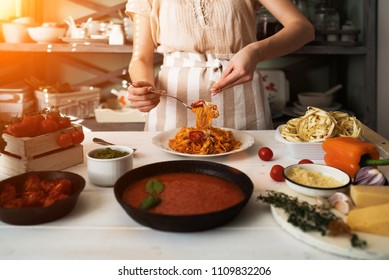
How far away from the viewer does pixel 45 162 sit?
101 centimetres

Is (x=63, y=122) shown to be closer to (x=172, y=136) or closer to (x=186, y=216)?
(x=172, y=136)

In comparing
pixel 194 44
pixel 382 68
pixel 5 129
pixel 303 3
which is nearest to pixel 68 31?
pixel 194 44

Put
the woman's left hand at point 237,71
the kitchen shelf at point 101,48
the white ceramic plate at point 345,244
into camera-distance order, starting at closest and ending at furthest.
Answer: the white ceramic plate at point 345,244 < the woman's left hand at point 237,71 < the kitchen shelf at point 101,48

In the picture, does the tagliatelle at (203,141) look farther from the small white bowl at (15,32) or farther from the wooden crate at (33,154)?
the small white bowl at (15,32)

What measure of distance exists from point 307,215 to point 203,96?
0.96 metres

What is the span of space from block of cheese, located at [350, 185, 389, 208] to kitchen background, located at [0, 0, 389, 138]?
1.89m

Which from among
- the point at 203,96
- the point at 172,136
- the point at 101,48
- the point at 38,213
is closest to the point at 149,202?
the point at 38,213

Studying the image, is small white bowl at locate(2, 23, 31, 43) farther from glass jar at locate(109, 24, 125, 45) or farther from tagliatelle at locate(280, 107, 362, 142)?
tagliatelle at locate(280, 107, 362, 142)

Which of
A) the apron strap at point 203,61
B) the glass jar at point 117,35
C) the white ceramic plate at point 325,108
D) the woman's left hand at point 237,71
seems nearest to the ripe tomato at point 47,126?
the woman's left hand at point 237,71

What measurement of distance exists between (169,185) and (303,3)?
7.42 feet

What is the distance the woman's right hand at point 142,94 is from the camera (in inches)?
51.1

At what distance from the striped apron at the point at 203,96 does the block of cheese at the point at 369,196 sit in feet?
2.92
